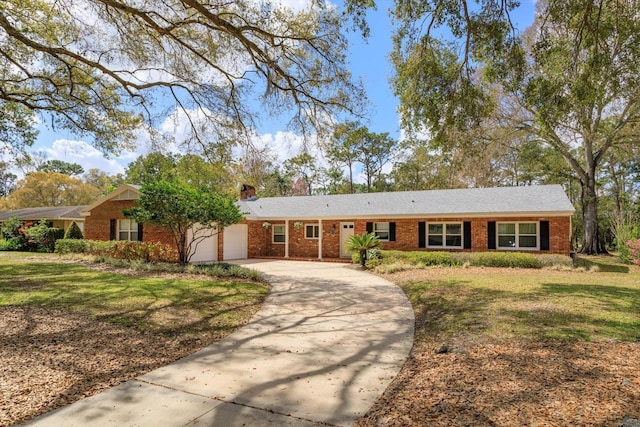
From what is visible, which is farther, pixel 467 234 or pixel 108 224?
pixel 108 224

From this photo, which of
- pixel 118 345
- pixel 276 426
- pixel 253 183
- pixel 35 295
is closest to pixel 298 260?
pixel 253 183

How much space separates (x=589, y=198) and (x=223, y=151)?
22.7 m

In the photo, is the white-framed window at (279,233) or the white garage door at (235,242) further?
the white-framed window at (279,233)

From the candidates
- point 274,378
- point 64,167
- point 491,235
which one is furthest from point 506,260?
point 64,167

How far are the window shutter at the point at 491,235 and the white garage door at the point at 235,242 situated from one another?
43.5 feet

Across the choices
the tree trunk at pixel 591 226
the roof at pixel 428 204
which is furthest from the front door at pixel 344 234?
the tree trunk at pixel 591 226

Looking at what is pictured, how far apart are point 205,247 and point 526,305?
15.6 meters

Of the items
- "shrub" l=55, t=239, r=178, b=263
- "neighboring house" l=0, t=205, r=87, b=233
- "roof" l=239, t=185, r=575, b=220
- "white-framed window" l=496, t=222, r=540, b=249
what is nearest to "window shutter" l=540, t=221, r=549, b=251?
"white-framed window" l=496, t=222, r=540, b=249

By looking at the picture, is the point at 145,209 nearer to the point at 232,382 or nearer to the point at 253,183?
the point at 253,183

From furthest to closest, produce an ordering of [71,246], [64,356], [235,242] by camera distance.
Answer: [235,242] → [71,246] → [64,356]

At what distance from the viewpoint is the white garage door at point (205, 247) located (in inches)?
748

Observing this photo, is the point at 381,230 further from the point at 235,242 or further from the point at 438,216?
the point at 235,242

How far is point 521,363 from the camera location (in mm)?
4582

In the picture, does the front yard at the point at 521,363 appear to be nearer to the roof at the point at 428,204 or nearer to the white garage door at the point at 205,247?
the roof at the point at 428,204
